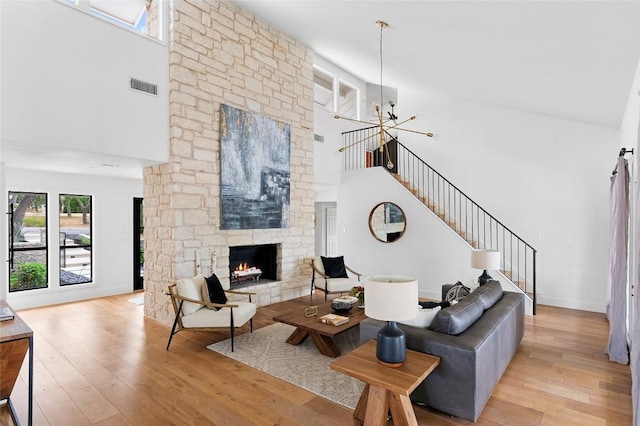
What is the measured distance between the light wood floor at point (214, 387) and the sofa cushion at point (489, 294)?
0.72 m

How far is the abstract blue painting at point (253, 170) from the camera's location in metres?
5.58

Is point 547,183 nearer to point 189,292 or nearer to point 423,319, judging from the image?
point 423,319

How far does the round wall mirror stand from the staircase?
1.86 feet

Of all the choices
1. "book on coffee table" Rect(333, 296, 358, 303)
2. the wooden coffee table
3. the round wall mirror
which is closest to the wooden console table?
the wooden coffee table

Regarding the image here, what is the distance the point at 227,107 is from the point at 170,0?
1.66 metres

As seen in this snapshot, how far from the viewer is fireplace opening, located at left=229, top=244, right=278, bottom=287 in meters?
6.23

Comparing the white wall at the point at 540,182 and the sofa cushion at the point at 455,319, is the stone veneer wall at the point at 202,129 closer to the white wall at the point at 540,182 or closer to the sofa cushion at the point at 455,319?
the white wall at the point at 540,182

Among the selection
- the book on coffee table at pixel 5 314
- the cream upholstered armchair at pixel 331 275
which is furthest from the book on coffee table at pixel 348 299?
the book on coffee table at pixel 5 314

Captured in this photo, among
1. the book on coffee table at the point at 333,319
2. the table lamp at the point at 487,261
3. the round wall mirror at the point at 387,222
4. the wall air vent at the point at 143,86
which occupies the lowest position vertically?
the book on coffee table at the point at 333,319

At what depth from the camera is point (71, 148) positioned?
4070 millimetres

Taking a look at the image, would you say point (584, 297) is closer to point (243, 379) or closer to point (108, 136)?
point (243, 379)

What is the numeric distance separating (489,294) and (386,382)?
6.79 ft

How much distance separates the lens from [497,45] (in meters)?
3.80

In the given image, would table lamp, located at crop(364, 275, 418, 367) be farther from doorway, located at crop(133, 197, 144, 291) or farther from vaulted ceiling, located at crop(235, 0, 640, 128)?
doorway, located at crop(133, 197, 144, 291)
